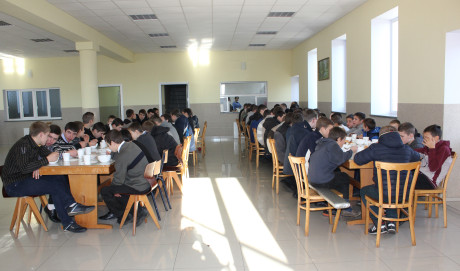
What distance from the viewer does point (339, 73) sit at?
7.96m

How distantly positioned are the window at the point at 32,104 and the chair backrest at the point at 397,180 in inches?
455

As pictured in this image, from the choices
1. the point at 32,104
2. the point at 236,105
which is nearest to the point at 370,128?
the point at 236,105

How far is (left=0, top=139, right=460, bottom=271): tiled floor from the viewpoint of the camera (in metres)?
2.81

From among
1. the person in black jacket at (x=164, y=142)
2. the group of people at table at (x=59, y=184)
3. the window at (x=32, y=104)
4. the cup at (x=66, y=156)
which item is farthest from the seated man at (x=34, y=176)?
the window at (x=32, y=104)

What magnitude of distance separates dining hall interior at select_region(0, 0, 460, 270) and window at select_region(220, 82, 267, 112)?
0.17ft

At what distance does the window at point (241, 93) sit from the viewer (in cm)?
1221

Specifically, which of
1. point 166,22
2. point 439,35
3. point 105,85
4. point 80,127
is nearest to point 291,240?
point 80,127

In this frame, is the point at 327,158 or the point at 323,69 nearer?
the point at 327,158

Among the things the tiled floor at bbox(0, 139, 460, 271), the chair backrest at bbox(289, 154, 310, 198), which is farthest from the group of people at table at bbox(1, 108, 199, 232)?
the chair backrest at bbox(289, 154, 310, 198)

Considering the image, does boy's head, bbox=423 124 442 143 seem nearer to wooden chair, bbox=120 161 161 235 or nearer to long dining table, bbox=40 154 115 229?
wooden chair, bbox=120 161 161 235

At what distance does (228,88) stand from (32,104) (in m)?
6.61

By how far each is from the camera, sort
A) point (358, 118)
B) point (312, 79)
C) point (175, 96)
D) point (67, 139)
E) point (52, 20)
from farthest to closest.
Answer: point (175, 96) → point (312, 79) → point (52, 20) → point (358, 118) → point (67, 139)

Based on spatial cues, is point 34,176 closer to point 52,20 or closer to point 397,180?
point 397,180

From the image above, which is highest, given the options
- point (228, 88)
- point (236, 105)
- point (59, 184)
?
point (228, 88)
